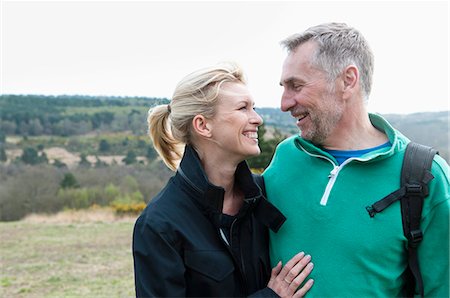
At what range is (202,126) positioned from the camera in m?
2.59

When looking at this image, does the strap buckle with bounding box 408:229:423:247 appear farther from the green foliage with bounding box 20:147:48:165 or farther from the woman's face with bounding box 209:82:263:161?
the green foliage with bounding box 20:147:48:165

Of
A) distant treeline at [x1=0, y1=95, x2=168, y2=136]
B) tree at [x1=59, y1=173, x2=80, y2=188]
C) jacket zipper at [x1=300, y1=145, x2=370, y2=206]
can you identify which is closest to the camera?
jacket zipper at [x1=300, y1=145, x2=370, y2=206]

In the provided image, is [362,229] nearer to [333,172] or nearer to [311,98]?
[333,172]

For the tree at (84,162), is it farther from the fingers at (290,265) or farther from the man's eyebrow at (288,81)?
the fingers at (290,265)

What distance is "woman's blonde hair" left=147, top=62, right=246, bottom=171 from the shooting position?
8.27 ft

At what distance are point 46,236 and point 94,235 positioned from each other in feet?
4.67

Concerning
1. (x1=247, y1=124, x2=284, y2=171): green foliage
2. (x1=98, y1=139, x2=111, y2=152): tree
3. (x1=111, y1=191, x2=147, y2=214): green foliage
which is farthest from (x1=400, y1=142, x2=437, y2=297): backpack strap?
(x1=98, y1=139, x2=111, y2=152): tree

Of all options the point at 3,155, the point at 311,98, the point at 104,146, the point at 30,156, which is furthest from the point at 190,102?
the point at 104,146

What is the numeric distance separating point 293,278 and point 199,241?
18.0 inches

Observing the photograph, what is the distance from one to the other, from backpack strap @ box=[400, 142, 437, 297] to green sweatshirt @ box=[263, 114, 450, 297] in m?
0.03

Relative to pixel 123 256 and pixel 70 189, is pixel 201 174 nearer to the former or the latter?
pixel 123 256

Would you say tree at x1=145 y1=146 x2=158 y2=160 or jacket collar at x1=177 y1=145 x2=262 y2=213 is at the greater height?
jacket collar at x1=177 y1=145 x2=262 y2=213

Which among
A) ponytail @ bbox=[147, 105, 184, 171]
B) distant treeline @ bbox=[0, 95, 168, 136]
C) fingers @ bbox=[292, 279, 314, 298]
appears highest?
ponytail @ bbox=[147, 105, 184, 171]

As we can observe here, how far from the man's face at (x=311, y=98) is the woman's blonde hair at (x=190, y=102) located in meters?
0.24
